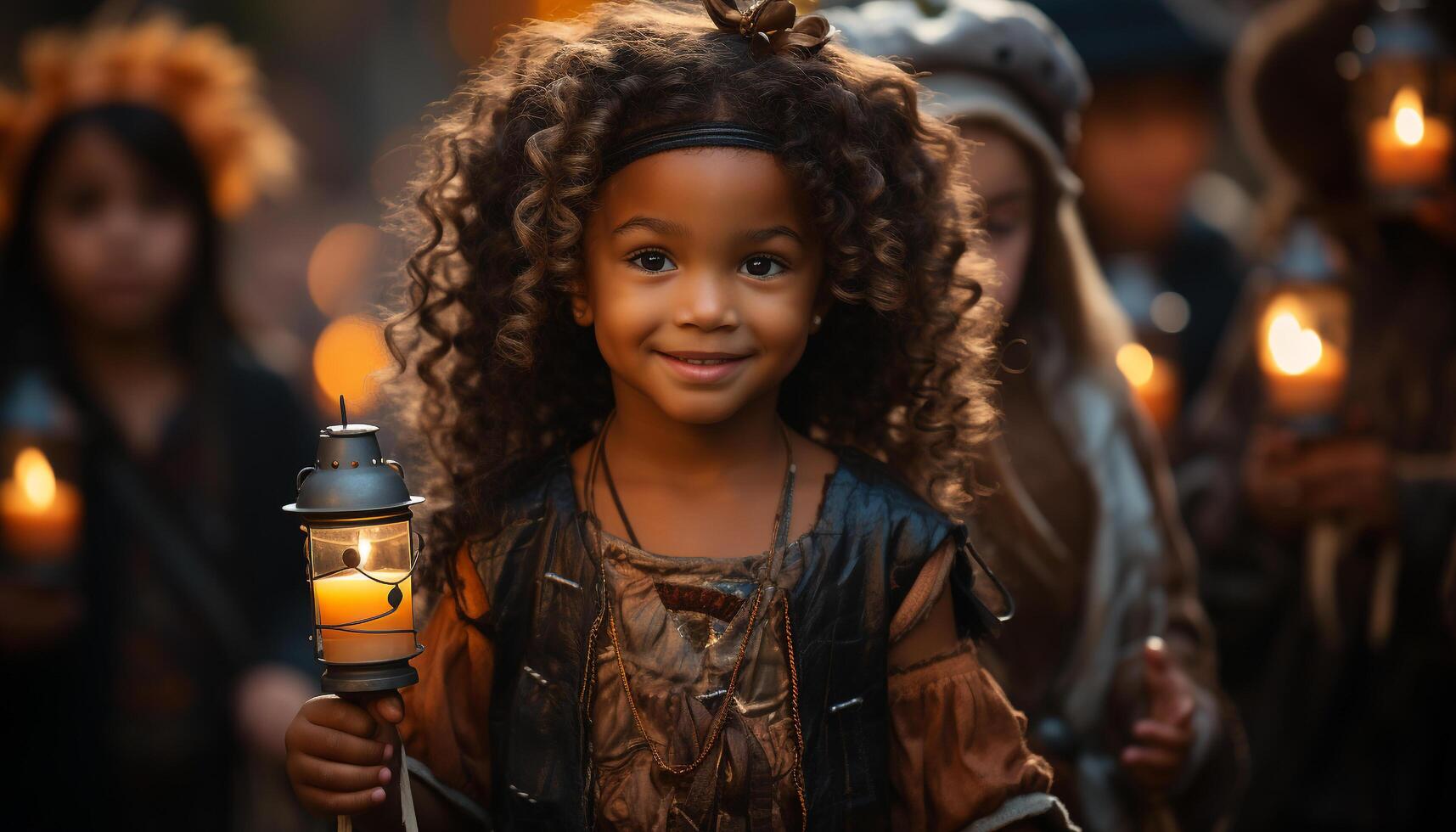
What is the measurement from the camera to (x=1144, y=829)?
11.3ft

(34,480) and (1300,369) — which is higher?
(1300,369)

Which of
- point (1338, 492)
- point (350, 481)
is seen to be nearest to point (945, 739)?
point (350, 481)

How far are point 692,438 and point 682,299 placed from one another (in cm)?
32

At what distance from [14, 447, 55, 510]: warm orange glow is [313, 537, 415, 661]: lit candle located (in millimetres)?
2201

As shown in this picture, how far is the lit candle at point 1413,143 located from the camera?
167 inches

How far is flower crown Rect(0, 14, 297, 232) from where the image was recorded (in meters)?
4.79

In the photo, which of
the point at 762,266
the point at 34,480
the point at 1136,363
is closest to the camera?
the point at 762,266

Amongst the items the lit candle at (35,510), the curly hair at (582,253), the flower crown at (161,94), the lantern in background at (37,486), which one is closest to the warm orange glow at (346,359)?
the flower crown at (161,94)

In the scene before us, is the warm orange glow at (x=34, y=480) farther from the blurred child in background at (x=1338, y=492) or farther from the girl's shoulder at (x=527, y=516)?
the blurred child in background at (x=1338, y=492)

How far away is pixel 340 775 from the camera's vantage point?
234cm

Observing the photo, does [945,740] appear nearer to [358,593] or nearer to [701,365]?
[701,365]

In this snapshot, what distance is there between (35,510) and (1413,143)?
13.1 ft

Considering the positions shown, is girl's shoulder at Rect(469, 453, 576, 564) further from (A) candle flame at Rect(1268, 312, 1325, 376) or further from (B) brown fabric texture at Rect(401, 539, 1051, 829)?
(A) candle flame at Rect(1268, 312, 1325, 376)

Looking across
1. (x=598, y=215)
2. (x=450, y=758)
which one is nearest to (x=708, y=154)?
(x=598, y=215)
